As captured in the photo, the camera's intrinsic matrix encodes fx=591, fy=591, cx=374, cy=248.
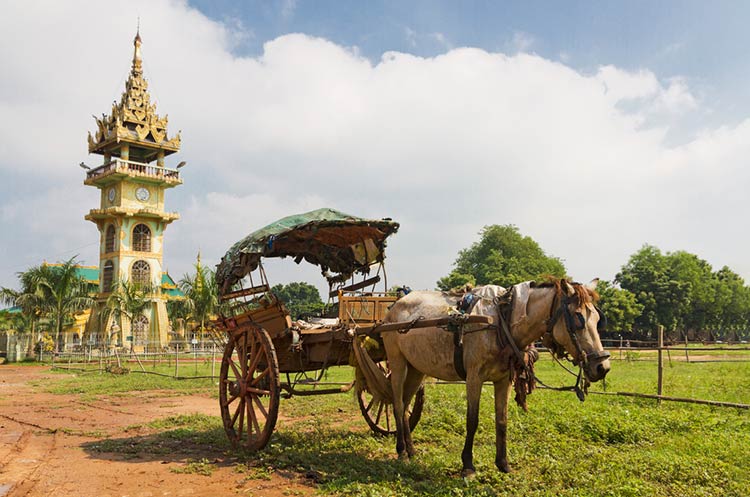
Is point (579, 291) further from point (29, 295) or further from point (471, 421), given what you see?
point (29, 295)

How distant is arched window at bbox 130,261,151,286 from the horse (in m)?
40.8

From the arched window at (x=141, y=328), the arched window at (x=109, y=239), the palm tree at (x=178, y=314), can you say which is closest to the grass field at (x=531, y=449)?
the palm tree at (x=178, y=314)

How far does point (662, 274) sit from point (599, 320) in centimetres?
5517

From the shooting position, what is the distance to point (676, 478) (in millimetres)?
6480

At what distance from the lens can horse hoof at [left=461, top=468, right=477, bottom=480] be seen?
21.8 feet

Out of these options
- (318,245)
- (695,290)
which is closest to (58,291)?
(318,245)

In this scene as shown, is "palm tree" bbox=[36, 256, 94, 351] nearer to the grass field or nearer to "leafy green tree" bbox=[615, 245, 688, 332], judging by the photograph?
the grass field

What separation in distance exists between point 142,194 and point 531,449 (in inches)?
1700

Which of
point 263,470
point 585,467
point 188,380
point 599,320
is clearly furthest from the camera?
point 188,380

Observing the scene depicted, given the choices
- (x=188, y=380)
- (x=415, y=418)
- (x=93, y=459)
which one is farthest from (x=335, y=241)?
(x=188, y=380)

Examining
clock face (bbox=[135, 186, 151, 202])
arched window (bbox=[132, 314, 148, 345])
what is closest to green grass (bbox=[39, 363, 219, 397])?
arched window (bbox=[132, 314, 148, 345])

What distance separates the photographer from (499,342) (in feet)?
22.4

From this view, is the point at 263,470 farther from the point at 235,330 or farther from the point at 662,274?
the point at 662,274

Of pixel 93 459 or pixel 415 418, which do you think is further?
pixel 415 418
